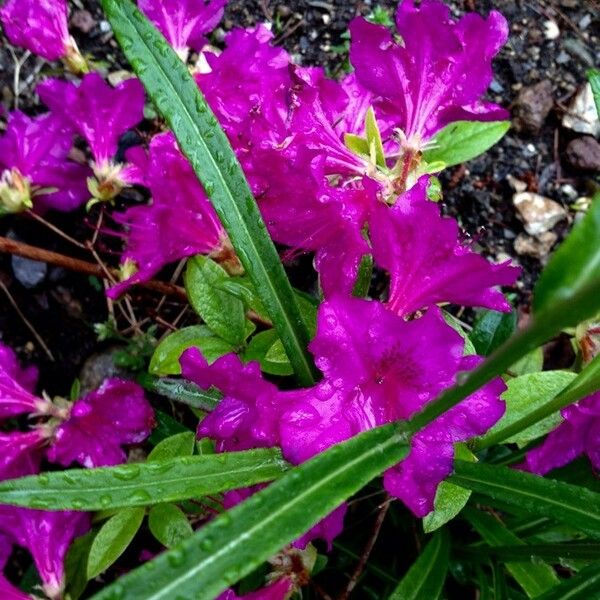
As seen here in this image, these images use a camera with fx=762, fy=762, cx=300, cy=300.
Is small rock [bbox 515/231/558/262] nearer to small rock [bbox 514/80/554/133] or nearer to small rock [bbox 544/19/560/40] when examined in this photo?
small rock [bbox 514/80/554/133]

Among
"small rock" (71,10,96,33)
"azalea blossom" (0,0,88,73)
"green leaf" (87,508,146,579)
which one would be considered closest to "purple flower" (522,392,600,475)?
"green leaf" (87,508,146,579)

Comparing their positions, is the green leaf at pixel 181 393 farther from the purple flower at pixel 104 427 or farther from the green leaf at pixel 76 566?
the green leaf at pixel 76 566

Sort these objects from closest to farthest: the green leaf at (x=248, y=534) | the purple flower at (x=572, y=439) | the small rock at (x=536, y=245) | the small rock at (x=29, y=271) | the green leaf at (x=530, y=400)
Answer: the green leaf at (x=248, y=534)
the purple flower at (x=572, y=439)
the green leaf at (x=530, y=400)
the small rock at (x=29, y=271)
the small rock at (x=536, y=245)

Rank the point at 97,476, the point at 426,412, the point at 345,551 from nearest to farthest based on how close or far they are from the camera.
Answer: the point at 426,412 < the point at 97,476 < the point at 345,551

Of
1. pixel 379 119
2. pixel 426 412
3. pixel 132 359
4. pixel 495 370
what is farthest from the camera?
pixel 132 359

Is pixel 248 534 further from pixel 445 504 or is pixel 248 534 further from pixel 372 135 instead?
pixel 372 135

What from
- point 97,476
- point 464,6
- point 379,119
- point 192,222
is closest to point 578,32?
point 464,6

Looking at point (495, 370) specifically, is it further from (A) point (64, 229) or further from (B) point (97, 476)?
(A) point (64, 229)

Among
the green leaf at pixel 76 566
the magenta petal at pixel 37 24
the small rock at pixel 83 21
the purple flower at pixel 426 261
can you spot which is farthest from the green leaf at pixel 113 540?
the small rock at pixel 83 21
